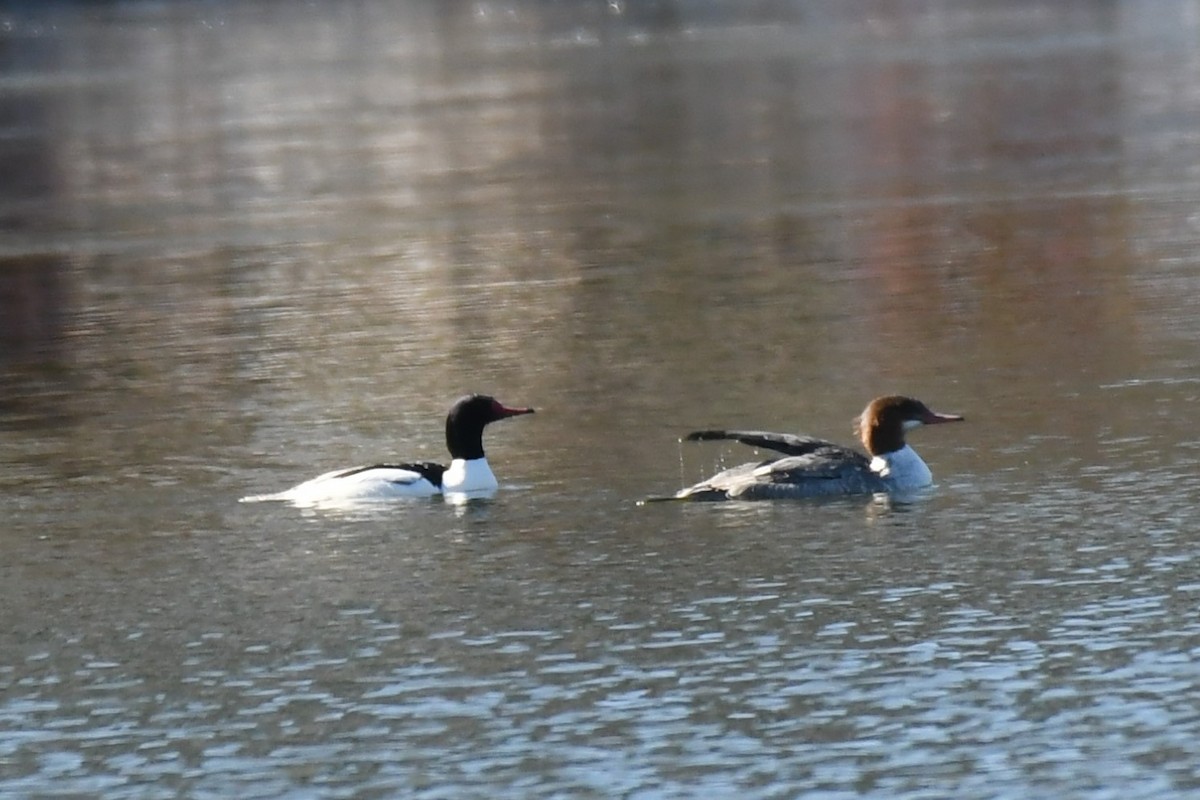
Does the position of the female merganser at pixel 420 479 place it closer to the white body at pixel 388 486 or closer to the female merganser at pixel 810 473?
the white body at pixel 388 486

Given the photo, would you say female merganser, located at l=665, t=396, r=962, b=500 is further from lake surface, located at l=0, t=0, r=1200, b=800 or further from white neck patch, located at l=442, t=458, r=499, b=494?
white neck patch, located at l=442, t=458, r=499, b=494

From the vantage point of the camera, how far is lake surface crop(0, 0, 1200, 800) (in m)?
10.0

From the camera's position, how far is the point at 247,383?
784 inches

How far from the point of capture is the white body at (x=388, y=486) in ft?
48.3

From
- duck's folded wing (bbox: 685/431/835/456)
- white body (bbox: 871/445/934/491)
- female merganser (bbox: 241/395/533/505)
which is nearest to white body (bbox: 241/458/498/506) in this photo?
female merganser (bbox: 241/395/533/505)

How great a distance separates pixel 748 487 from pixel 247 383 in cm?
658

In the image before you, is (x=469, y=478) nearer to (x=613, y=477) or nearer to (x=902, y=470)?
(x=613, y=477)

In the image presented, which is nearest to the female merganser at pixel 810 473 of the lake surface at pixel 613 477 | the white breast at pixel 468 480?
the lake surface at pixel 613 477

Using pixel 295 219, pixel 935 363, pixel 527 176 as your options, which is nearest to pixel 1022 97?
pixel 527 176

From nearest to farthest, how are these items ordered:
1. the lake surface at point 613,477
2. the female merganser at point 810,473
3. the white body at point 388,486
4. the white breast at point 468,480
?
the lake surface at point 613,477 → the female merganser at point 810,473 → the white body at point 388,486 → the white breast at point 468,480

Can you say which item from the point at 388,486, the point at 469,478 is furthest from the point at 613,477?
the point at 388,486

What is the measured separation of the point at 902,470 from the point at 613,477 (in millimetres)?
1704

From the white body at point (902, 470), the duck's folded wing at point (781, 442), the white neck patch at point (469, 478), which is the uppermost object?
the duck's folded wing at point (781, 442)

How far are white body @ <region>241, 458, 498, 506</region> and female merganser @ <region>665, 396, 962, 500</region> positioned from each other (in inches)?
48.9
